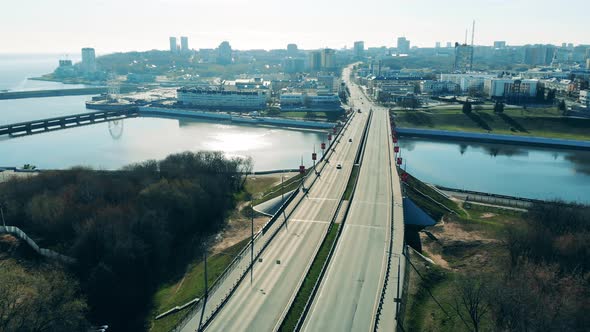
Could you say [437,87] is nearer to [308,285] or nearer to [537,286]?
[537,286]

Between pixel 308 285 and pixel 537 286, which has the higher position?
pixel 537 286

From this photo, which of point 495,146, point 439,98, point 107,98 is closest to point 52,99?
point 107,98

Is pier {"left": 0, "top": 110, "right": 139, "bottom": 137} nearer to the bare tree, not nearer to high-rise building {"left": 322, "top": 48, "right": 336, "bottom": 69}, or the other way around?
the bare tree

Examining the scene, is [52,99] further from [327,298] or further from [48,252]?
[327,298]

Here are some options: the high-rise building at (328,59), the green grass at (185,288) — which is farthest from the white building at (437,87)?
the green grass at (185,288)

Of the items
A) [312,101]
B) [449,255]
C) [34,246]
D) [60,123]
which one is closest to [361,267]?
[449,255]

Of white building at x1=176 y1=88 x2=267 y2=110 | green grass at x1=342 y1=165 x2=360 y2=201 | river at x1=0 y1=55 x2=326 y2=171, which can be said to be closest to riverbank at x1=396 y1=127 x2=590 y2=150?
river at x1=0 y1=55 x2=326 y2=171

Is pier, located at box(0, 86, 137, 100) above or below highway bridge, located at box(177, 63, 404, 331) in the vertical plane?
above
